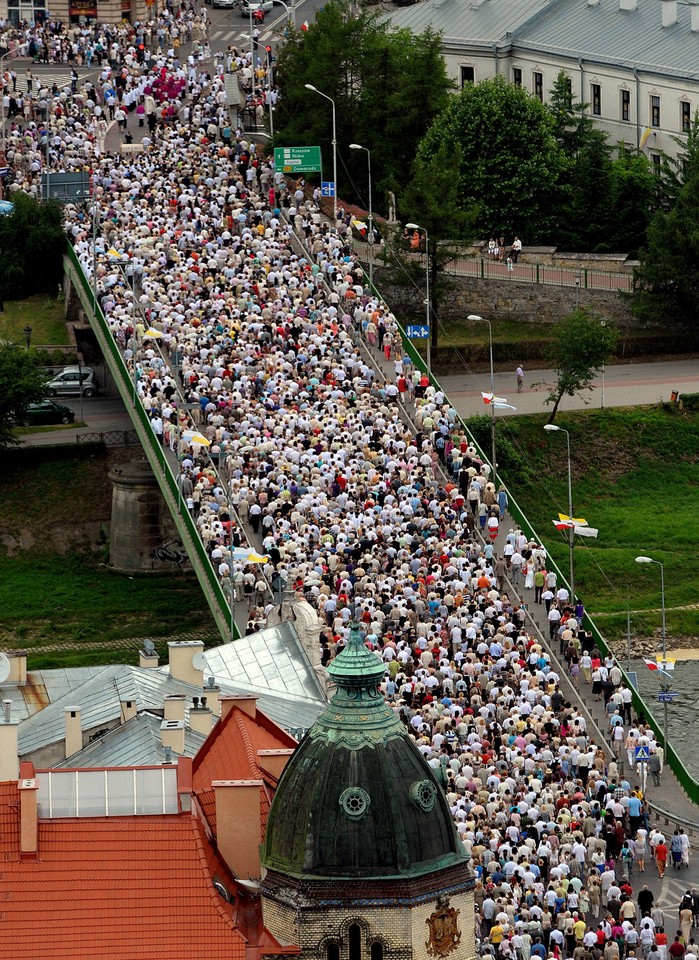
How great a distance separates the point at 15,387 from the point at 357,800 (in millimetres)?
67476

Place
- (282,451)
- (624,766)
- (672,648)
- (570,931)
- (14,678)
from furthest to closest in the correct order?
(672,648) → (282,451) → (624,766) → (14,678) → (570,931)

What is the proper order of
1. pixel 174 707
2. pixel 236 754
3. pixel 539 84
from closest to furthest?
pixel 236 754, pixel 174 707, pixel 539 84

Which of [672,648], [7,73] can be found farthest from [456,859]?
[7,73]

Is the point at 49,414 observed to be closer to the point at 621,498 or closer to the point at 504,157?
the point at 504,157

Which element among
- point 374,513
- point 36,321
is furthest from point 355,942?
point 36,321

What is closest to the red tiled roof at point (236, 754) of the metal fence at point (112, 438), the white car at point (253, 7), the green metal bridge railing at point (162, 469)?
the green metal bridge railing at point (162, 469)

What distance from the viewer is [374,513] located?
314 ft

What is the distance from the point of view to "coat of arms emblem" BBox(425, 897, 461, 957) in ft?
198

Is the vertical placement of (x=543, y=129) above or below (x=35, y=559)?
above

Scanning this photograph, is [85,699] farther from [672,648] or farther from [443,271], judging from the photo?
[443,271]

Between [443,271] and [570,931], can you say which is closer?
[570,931]

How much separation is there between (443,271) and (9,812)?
67.1 metres

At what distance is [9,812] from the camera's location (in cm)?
6334

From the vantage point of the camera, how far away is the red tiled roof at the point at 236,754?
66.5 m
